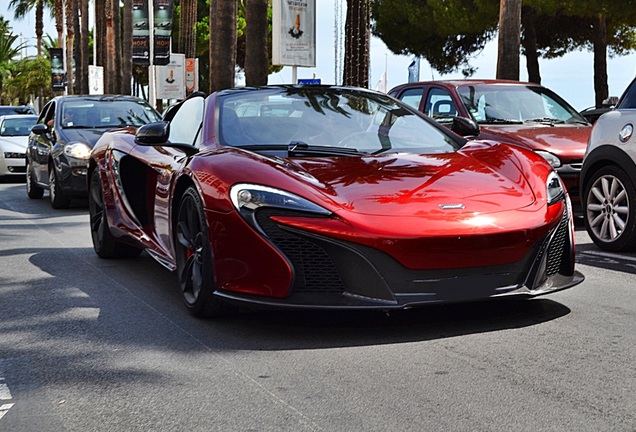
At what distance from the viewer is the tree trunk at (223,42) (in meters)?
22.2

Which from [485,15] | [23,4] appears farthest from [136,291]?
[23,4]

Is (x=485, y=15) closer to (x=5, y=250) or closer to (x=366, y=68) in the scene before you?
(x=366, y=68)

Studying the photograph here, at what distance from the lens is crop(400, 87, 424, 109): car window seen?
1339cm

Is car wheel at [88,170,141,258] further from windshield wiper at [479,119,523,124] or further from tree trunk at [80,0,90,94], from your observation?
tree trunk at [80,0,90,94]

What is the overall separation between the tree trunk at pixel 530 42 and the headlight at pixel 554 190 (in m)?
31.2

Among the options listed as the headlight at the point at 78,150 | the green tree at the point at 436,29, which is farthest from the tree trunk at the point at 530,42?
the headlight at the point at 78,150

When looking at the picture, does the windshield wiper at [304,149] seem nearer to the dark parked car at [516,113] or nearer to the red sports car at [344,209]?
the red sports car at [344,209]

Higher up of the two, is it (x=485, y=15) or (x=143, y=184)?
(x=485, y=15)

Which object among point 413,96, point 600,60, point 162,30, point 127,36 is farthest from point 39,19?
point 413,96

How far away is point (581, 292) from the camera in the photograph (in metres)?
6.86

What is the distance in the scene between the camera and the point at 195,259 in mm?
6113

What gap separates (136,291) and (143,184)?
0.85 meters

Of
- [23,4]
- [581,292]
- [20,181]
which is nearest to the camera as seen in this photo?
[581,292]

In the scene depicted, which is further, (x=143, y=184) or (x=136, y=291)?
(x=143, y=184)
